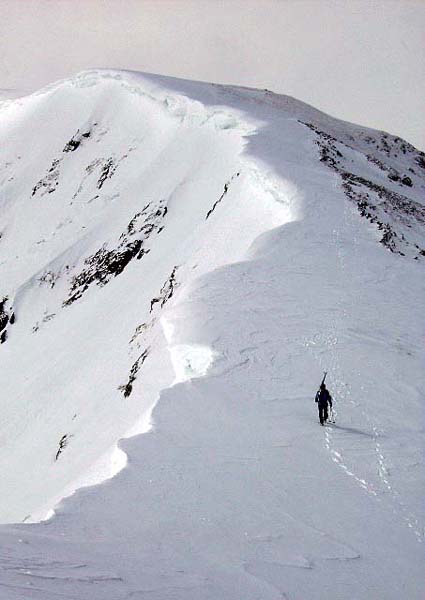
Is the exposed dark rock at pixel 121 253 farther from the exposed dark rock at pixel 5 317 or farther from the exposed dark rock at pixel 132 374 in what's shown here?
the exposed dark rock at pixel 132 374

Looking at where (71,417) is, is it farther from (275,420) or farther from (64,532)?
(64,532)

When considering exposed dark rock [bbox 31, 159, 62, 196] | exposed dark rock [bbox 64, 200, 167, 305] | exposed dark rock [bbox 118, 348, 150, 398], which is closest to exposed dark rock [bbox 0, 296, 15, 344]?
exposed dark rock [bbox 64, 200, 167, 305]

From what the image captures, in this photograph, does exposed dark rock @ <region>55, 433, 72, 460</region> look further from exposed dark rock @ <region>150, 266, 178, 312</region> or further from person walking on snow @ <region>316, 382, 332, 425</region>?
person walking on snow @ <region>316, 382, 332, 425</region>

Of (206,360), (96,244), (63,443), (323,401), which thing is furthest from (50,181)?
(323,401)

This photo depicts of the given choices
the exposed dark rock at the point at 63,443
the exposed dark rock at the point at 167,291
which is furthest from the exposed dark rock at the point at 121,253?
the exposed dark rock at the point at 63,443

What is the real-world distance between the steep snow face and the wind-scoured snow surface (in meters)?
0.13

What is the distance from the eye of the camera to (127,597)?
6090mm

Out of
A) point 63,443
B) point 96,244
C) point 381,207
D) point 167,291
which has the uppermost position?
point 381,207

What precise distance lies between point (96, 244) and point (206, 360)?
21.9m

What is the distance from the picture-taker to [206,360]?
1279cm

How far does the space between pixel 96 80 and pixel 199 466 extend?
41328 millimetres

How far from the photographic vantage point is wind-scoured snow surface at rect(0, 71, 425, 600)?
7.23m

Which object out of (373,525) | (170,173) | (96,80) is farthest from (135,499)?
(96,80)

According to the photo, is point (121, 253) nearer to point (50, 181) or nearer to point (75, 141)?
point (50, 181)
